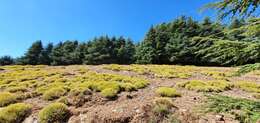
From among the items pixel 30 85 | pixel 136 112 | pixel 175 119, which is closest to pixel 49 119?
pixel 136 112

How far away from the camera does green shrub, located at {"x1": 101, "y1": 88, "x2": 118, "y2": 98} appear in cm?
1029

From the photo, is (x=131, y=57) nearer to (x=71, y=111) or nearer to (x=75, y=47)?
(x=75, y=47)

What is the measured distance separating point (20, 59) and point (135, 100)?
1828 inches

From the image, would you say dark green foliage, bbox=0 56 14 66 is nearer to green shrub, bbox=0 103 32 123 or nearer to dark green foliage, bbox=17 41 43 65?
dark green foliage, bbox=17 41 43 65

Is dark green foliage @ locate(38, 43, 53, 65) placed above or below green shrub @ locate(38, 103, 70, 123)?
above

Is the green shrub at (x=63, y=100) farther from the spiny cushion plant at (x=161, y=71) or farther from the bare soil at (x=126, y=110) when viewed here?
the spiny cushion plant at (x=161, y=71)

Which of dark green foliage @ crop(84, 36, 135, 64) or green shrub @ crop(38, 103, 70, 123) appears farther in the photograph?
dark green foliage @ crop(84, 36, 135, 64)

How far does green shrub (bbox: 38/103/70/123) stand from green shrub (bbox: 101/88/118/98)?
212cm

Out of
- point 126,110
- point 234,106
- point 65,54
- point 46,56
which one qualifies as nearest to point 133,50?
point 65,54

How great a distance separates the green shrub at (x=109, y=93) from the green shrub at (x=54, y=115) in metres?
2.12

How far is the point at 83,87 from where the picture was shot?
11.5m

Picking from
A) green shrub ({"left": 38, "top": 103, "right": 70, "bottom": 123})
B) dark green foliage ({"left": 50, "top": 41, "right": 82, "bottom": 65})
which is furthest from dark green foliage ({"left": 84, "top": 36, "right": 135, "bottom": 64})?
green shrub ({"left": 38, "top": 103, "right": 70, "bottom": 123})

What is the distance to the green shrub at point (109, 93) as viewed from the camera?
33.8 feet

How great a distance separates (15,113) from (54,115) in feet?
4.79
